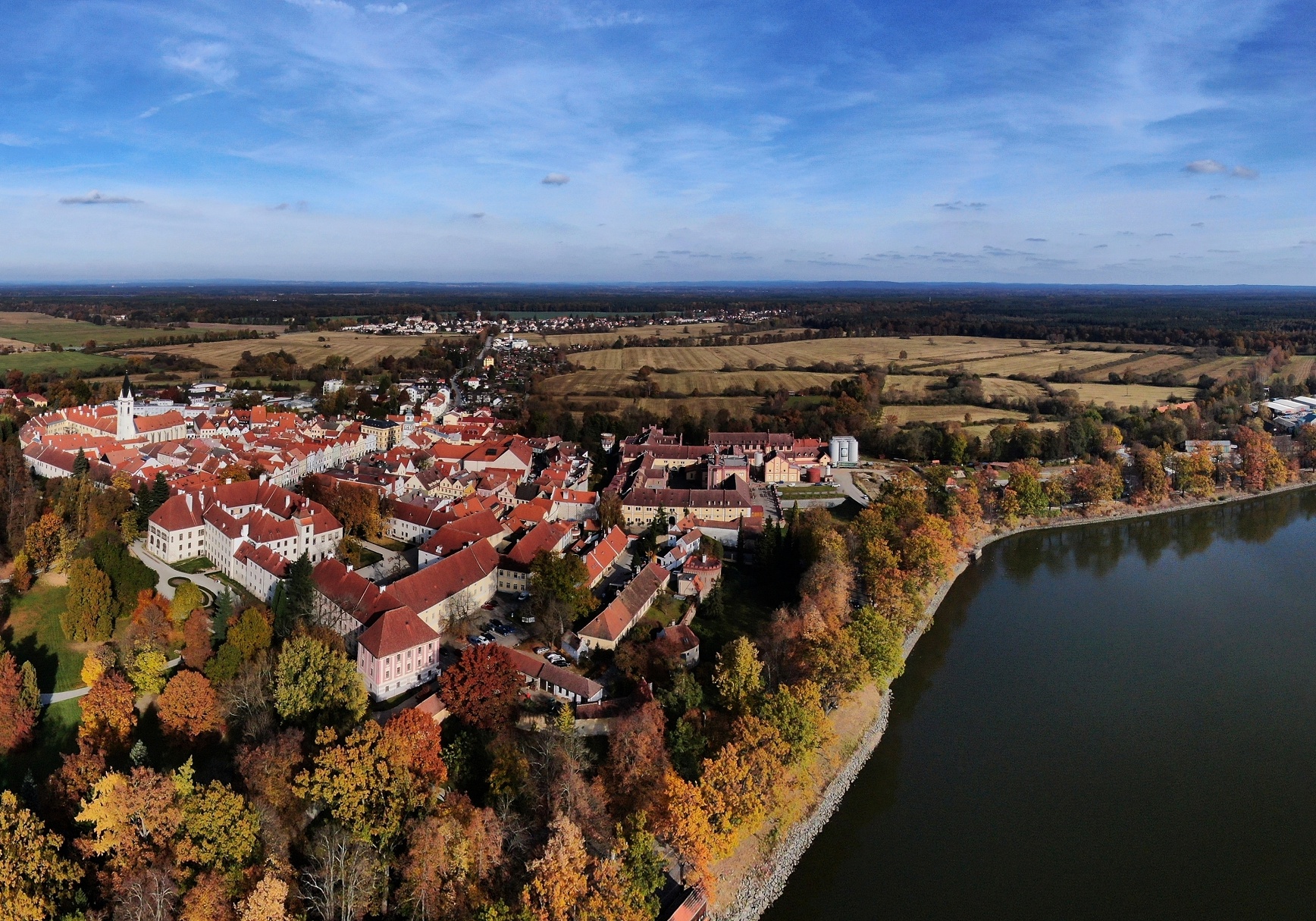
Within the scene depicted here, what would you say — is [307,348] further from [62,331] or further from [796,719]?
[796,719]

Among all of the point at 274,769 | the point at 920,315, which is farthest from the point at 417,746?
the point at 920,315

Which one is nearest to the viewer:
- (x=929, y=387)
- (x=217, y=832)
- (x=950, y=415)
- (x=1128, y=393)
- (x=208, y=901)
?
(x=208, y=901)

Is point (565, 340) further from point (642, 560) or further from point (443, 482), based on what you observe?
point (642, 560)

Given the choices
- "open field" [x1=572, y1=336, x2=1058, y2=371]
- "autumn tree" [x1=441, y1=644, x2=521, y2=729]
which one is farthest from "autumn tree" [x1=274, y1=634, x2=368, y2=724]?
"open field" [x1=572, y1=336, x2=1058, y2=371]

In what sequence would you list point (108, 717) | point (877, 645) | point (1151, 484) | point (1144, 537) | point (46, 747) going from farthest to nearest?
1. point (1151, 484)
2. point (1144, 537)
3. point (877, 645)
4. point (46, 747)
5. point (108, 717)

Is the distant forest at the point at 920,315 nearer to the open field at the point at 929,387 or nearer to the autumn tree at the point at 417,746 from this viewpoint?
the open field at the point at 929,387
